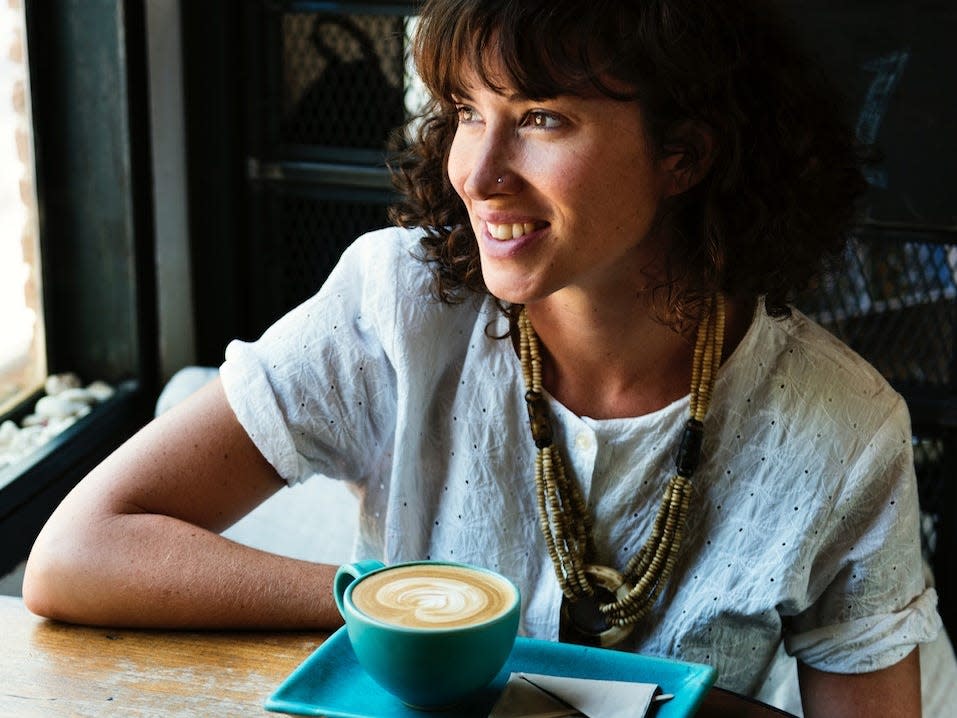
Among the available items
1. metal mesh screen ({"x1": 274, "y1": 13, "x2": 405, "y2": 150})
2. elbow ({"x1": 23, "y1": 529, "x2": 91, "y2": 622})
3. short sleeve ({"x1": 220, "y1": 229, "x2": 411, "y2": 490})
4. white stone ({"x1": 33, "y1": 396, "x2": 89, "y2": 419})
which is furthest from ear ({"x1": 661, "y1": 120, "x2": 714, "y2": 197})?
white stone ({"x1": 33, "y1": 396, "x2": 89, "y2": 419})

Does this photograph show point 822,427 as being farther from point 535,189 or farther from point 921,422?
point 921,422

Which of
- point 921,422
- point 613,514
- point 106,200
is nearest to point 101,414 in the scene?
point 106,200

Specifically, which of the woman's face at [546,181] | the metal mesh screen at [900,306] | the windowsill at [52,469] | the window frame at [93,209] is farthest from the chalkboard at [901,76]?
the windowsill at [52,469]

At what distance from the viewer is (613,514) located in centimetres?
136

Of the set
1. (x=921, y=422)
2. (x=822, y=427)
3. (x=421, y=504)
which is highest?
(x=822, y=427)

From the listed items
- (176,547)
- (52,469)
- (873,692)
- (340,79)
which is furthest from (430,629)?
(340,79)

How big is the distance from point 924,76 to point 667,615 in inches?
45.7

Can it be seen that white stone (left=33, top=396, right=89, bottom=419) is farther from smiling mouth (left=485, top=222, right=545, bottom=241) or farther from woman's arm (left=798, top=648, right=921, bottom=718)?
woman's arm (left=798, top=648, right=921, bottom=718)

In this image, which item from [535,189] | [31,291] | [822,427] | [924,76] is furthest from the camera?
[31,291]

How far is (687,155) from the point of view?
1262 millimetres

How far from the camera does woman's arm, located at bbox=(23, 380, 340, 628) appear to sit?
112cm

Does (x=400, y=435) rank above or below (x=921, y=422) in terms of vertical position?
above

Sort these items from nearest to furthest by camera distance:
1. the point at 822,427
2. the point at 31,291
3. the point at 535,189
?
1. the point at 535,189
2. the point at 822,427
3. the point at 31,291

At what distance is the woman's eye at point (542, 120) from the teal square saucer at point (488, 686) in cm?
51
